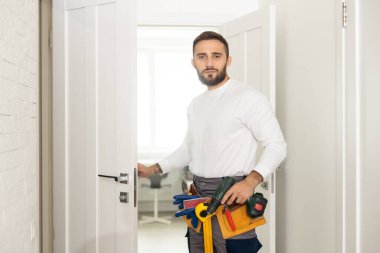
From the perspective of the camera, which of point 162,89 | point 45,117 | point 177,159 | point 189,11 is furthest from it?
point 162,89

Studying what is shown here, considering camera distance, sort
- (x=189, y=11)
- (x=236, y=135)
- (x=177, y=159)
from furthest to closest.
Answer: (x=189, y=11) < (x=177, y=159) < (x=236, y=135)

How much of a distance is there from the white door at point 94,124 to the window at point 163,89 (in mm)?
3994

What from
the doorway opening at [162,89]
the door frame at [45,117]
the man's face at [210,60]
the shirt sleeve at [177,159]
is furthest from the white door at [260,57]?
the doorway opening at [162,89]

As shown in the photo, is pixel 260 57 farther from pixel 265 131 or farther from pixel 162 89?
pixel 162 89

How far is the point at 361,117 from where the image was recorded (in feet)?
6.17

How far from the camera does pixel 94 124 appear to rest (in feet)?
8.20

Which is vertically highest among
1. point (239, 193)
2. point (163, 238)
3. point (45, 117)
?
point (45, 117)

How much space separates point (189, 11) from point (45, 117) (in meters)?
1.43

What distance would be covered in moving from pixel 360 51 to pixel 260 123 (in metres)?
0.57

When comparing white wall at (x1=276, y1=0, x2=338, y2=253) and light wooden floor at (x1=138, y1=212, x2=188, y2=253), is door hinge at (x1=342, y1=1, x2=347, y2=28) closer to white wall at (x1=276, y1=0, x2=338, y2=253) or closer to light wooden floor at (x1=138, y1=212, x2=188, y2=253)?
white wall at (x1=276, y1=0, x2=338, y2=253)

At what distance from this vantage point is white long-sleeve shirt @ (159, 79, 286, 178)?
1.85m

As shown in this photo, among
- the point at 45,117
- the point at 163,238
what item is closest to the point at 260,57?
the point at 45,117

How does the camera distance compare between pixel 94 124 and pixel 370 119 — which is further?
pixel 94 124

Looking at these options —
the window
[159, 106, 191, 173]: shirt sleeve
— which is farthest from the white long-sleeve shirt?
the window
